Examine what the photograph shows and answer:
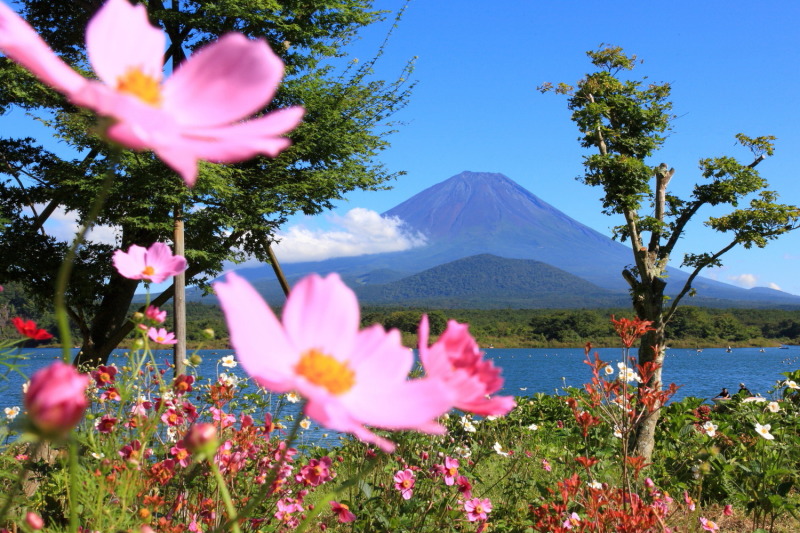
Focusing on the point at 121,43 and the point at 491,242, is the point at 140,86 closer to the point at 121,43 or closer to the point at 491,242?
the point at 121,43

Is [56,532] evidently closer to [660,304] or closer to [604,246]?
[660,304]

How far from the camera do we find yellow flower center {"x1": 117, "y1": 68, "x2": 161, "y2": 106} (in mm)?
343

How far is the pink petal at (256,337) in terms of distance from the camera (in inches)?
11.8

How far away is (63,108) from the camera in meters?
6.86

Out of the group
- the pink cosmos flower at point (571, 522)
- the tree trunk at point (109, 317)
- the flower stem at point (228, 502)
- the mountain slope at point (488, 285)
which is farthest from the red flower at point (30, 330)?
the mountain slope at point (488, 285)

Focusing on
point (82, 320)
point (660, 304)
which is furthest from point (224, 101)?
point (82, 320)

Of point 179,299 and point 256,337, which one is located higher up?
point 256,337

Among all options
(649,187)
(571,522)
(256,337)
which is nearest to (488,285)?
(649,187)

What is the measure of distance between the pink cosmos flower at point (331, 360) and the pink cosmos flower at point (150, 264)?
0.39 meters

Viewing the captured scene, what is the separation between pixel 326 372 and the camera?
345 millimetres

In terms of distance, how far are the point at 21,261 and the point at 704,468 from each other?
7378 millimetres

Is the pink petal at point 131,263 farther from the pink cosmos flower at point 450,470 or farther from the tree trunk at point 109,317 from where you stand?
the tree trunk at point 109,317

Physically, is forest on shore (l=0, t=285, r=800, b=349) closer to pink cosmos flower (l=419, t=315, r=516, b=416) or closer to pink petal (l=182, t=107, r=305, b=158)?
pink cosmos flower (l=419, t=315, r=516, b=416)

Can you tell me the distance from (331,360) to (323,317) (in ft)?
0.10
